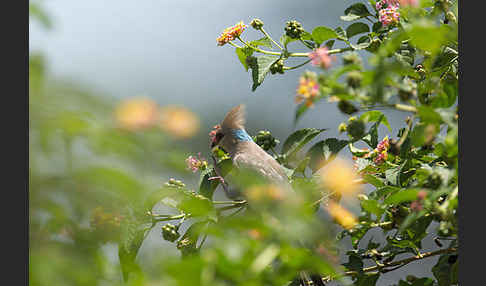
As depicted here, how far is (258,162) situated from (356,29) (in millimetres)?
482

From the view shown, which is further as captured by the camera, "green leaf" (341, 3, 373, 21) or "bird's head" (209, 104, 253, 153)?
"bird's head" (209, 104, 253, 153)

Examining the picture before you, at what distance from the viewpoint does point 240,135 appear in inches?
63.8

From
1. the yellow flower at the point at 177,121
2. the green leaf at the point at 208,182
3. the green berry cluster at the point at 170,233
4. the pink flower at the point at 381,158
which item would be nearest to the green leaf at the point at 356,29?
the pink flower at the point at 381,158

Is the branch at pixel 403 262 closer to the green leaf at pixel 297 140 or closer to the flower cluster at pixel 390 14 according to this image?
the green leaf at pixel 297 140

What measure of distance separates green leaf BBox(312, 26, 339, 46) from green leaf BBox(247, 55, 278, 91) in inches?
6.0

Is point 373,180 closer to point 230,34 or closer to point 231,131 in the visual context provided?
point 230,34

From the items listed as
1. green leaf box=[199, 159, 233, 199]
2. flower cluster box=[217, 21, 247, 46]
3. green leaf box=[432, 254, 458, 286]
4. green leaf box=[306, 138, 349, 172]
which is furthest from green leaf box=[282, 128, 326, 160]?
green leaf box=[432, 254, 458, 286]

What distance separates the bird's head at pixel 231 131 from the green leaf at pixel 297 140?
1.00ft

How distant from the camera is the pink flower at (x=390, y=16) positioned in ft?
3.59

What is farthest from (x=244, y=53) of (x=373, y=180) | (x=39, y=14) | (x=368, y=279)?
(x=39, y=14)

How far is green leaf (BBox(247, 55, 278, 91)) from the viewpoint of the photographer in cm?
121

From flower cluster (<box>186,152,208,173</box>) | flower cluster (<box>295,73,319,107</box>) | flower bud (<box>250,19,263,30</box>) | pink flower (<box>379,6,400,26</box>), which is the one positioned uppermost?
pink flower (<box>379,6,400,26</box>)

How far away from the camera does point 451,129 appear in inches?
24.7

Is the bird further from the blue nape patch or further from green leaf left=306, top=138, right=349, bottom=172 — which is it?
green leaf left=306, top=138, right=349, bottom=172
